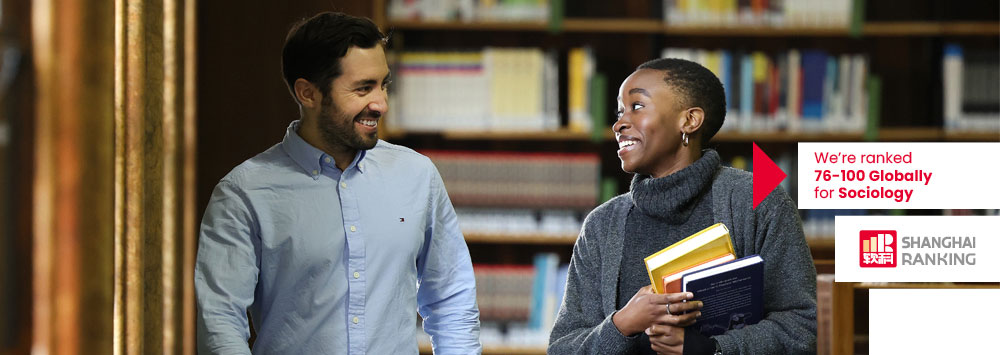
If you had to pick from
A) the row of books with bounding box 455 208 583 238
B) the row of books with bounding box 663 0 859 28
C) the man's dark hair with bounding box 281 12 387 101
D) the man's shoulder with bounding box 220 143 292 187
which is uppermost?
the row of books with bounding box 663 0 859 28

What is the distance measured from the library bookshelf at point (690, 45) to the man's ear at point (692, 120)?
70.9 inches

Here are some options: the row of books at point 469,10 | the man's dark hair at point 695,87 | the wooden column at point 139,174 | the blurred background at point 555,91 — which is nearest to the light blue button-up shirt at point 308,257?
the wooden column at point 139,174

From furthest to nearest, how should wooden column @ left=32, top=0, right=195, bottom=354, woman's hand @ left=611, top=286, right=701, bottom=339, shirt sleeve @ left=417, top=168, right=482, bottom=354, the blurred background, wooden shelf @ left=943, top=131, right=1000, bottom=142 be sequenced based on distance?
wooden shelf @ left=943, top=131, right=1000, bottom=142
the blurred background
shirt sleeve @ left=417, top=168, right=482, bottom=354
woman's hand @ left=611, top=286, right=701, bottom=339
wooden column @ left=32, top=0, right=195, bottom=354

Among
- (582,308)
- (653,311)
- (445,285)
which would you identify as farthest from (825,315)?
(445,285)

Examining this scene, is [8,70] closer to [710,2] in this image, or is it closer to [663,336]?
[663,336]

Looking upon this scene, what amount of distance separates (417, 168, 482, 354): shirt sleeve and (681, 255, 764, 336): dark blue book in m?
0.38

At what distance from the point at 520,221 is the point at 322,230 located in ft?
6.27

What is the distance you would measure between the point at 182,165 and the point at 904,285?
1575 millimetres

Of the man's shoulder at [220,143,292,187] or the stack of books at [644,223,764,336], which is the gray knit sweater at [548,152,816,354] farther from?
the man's shoulder at [220,143,292,187]

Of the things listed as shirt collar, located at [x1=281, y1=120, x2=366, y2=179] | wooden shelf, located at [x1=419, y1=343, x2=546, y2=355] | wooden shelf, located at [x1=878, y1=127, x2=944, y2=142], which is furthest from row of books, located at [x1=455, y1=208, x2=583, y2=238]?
shirt collar, located at [x1=281, y1=120, x2=366, y2=179]

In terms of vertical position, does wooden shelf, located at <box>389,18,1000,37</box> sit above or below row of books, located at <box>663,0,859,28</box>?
below

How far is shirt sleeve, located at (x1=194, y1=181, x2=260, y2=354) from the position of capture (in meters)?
1.42

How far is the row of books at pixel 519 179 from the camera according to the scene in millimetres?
3371

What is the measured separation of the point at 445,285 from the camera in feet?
5.31
